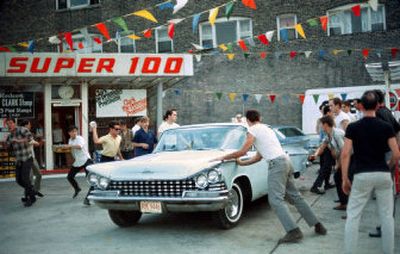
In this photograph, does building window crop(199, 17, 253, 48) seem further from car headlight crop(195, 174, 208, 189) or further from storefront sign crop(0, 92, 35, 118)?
car headlight crop(195, 174, 208, 189)

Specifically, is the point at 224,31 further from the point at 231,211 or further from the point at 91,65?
the point at 231,211

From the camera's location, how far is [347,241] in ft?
14.4

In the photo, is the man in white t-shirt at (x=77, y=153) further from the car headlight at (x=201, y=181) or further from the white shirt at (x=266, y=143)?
the white shirt at (x=266, y=143)

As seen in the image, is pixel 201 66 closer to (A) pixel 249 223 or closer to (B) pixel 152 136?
(B) pixel 152 136

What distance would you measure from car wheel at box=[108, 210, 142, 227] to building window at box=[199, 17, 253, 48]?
15441 mm

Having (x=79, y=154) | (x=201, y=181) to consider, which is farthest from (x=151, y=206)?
(x=79, y=154)

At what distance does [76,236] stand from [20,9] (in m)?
19.1

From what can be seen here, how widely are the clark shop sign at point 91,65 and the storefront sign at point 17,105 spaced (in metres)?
1.28

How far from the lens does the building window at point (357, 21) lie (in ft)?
65.1

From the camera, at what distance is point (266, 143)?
5.74 metres

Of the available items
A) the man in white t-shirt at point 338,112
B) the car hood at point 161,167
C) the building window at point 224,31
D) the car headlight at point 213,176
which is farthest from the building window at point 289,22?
the car headlight at point 213,176

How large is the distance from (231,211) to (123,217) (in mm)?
1673

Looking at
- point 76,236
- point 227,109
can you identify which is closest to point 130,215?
point 76,236

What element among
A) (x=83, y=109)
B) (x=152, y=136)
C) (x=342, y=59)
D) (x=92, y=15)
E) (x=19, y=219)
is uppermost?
(x=92, y=15)
